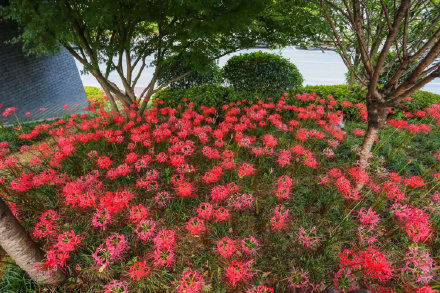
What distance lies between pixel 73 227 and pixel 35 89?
833 cm

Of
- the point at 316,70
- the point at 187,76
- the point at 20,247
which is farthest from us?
the point at 316,70

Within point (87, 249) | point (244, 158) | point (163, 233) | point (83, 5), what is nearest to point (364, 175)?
point (244, 158)

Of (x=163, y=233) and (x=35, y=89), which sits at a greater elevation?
(x=35, y=89)

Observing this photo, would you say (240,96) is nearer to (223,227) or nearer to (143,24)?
(143,24)

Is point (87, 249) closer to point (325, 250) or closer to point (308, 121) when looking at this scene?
point (325, 250)

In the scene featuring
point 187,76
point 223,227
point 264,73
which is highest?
point 187,76

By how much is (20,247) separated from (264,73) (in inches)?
273

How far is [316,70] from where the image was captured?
578 inches

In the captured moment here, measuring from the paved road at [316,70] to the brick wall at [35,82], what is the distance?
2.18 metres

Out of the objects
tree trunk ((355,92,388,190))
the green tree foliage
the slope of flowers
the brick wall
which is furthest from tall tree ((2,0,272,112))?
the brick wall

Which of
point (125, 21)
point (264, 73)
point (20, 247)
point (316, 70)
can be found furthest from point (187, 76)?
point (316, 70)

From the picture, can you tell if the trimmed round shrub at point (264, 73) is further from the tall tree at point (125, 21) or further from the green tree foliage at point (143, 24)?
the tall tree at point (125, 21)

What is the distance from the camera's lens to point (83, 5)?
3330 millimetres

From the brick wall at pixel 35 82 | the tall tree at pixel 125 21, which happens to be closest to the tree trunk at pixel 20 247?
the tall tree at pixel 125 21
